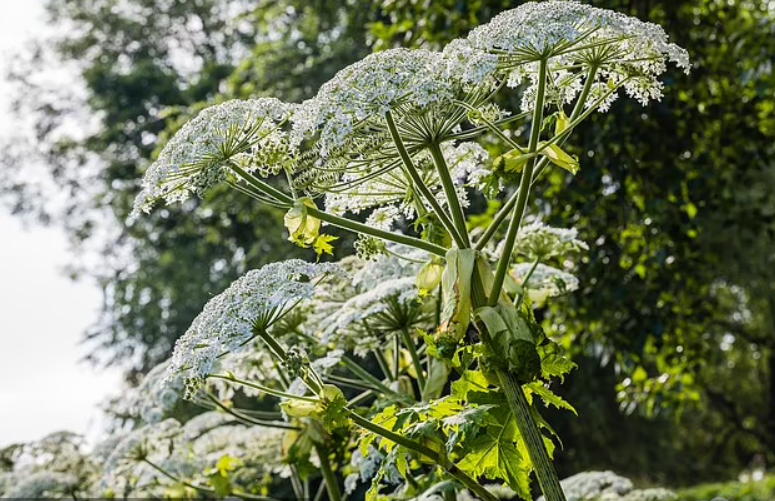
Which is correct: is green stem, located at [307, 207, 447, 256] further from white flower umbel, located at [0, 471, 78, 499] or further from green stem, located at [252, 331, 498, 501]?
white flower umbel, located at [0, 471, 78, 499]

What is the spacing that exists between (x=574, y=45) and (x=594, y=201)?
3.07 m

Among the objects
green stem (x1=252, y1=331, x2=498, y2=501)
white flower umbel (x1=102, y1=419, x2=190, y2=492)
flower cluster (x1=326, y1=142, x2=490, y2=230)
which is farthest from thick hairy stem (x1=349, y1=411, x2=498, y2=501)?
white flower umbel (x1=102, y1=419, x2=190, y2=492)

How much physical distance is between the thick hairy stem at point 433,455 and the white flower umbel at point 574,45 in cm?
63

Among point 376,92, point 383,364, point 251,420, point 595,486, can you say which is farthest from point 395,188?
point 595,486

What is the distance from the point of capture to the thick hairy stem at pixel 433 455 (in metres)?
1.54

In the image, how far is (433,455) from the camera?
1.63m

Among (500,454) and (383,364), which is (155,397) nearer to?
(383,364)

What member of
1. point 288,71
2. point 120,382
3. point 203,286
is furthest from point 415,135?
point 120,382

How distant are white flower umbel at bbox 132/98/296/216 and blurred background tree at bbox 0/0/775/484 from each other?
8.12ft

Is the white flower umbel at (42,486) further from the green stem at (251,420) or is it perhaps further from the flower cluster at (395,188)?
the flower cluster at (395,188)

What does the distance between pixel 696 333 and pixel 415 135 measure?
414 centimetres

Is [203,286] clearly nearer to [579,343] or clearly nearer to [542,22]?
[579,343]

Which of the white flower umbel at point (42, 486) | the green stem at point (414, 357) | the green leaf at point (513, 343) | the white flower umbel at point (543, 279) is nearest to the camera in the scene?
the green leaf at point (513, 343)

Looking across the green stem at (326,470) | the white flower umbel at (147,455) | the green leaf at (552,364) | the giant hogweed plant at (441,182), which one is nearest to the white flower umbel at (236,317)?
the giant hogweed plant at (441,182)
